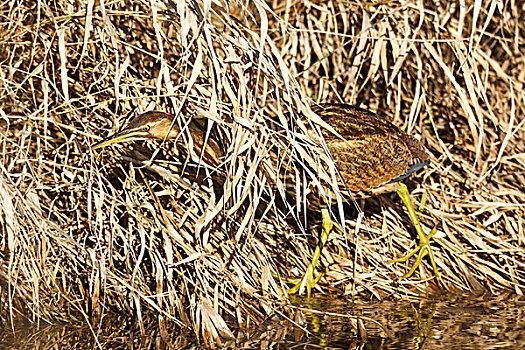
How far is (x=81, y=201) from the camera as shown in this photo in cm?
280

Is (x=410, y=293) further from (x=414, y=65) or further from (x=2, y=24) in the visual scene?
(x=2, y=24)

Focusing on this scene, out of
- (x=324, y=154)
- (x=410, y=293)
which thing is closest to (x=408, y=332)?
(x=410, y=293)

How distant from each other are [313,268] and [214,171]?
0.51 metres

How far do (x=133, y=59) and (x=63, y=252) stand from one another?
2.79 feet

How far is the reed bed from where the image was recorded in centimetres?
237

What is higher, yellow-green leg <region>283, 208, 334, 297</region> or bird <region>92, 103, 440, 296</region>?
bird <region>92, 103, 440, 296</region>

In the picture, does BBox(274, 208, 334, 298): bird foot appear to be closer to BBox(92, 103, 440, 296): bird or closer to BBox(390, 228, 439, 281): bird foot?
BBox(92, 103, 440, 296): bird

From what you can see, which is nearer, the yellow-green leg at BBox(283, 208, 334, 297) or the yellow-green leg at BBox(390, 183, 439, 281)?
the yellow-green leg at BBox(283, 208, 334, 297)

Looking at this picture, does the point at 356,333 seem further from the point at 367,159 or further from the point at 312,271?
the point at 367,159

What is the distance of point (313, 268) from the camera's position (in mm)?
2934

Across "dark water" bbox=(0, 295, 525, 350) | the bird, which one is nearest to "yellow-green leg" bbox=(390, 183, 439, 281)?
the bird

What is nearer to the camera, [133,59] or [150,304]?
[150,304]

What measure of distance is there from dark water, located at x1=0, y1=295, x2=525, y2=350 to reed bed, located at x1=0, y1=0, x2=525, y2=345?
0.22 ft

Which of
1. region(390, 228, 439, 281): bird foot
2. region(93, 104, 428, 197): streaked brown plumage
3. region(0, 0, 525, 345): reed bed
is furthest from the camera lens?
region(390, 228, 439, 281): bird foot
